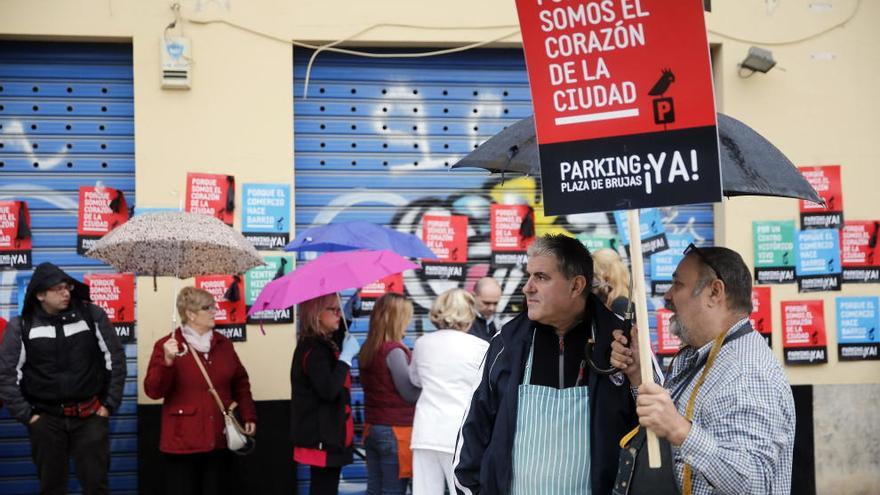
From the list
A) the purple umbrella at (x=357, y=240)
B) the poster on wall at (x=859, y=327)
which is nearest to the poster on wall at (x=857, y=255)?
the poster on wall at (x=859, y=327)

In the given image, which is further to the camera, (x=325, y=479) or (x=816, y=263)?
(x=816, y=263)

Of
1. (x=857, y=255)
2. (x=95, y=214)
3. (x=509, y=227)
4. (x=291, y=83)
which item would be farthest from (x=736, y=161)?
(x=95, y=214)

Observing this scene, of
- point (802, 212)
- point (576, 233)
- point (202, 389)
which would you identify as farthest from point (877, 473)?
point (202, 389)

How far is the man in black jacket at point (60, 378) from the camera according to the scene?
299 inches

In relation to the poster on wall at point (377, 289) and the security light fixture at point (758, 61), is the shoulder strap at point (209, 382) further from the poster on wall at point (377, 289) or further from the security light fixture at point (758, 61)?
the security light fixture at point (758, 61)

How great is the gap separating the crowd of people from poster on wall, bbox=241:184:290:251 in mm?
1319

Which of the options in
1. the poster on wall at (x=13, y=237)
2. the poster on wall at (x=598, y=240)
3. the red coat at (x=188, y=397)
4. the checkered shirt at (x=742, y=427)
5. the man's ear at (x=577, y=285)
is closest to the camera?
the checkered shirt at (x=742, y=427)

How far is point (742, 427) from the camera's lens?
3281 mm

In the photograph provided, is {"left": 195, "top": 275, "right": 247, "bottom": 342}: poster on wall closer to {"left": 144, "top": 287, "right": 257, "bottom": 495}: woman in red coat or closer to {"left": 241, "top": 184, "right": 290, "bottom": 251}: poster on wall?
{"left": 241, "top": 184, "right": 290, "bottom": 251}: poster on wall

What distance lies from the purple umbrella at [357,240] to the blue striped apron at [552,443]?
12.4ft

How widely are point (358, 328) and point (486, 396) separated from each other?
5.03m

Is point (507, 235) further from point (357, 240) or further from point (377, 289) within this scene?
point (357, 240)

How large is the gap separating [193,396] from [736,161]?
187 inches

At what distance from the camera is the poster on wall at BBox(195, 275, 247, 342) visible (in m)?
8.82
